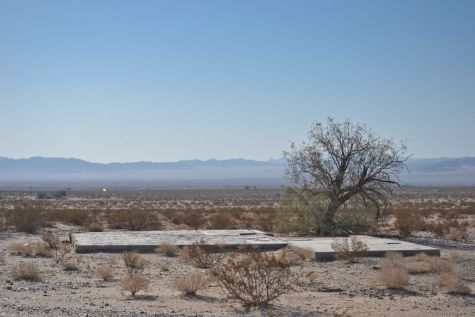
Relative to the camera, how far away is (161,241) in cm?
2419

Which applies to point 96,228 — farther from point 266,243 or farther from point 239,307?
point 239,307

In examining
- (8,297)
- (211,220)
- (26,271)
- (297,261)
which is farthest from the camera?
(211,220)

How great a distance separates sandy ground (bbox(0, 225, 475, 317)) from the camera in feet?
39.5

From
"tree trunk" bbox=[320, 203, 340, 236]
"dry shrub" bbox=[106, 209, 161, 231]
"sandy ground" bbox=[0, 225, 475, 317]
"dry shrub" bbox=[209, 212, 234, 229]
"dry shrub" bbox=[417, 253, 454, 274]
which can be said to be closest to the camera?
"sandy ground" bbox=[0, 225, 475, 317]

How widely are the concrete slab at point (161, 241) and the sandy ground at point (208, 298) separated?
4952 mm

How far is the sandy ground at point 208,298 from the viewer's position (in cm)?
1205

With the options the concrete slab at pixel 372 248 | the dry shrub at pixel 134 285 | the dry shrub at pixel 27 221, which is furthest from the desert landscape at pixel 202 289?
the dry shrub at pixel 27 221

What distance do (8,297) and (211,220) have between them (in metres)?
26.6

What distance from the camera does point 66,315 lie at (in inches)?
454

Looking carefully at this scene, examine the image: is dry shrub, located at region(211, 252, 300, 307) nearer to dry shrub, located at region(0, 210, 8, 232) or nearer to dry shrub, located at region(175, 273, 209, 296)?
dry shrub, located at region(175, 273, 209, 296)

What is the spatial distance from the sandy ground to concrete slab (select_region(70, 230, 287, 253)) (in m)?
4.95

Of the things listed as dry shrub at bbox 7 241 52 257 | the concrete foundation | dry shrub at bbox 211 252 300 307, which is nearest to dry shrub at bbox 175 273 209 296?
dry shrub at bbox 211 252 300 307

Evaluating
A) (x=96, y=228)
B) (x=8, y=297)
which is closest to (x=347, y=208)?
(x=96, y=228)

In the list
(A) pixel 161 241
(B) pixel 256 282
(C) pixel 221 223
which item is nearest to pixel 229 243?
(A) pixel 161 241
